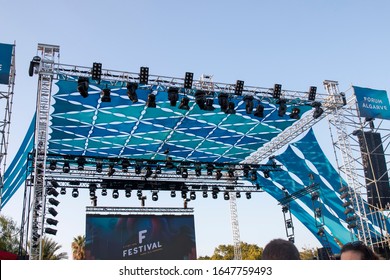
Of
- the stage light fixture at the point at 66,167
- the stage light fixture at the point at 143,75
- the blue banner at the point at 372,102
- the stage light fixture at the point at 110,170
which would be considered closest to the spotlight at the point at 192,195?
the stage light fixture at the point at 110,170

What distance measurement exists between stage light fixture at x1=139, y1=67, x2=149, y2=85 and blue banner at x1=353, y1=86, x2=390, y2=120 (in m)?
8.37

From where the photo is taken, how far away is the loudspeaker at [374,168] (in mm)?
15500

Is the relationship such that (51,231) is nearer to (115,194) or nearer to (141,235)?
(141,235)

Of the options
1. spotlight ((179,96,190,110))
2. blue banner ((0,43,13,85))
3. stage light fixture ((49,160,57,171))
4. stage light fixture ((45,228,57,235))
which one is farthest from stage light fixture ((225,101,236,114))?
stage light fixture ((49,160,57,171))

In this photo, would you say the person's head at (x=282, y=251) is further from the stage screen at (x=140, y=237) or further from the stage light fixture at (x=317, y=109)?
the stage screen at (x=140, y=237)

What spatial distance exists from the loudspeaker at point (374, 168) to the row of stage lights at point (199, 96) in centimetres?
220

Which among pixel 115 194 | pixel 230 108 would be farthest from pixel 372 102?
pixel 115 194

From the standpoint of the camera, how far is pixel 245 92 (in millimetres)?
15414

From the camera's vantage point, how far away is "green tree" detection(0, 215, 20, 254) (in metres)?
27.3

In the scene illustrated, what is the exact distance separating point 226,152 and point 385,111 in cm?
812

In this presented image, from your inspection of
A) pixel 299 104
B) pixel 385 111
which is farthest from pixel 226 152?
pixel 385 111
